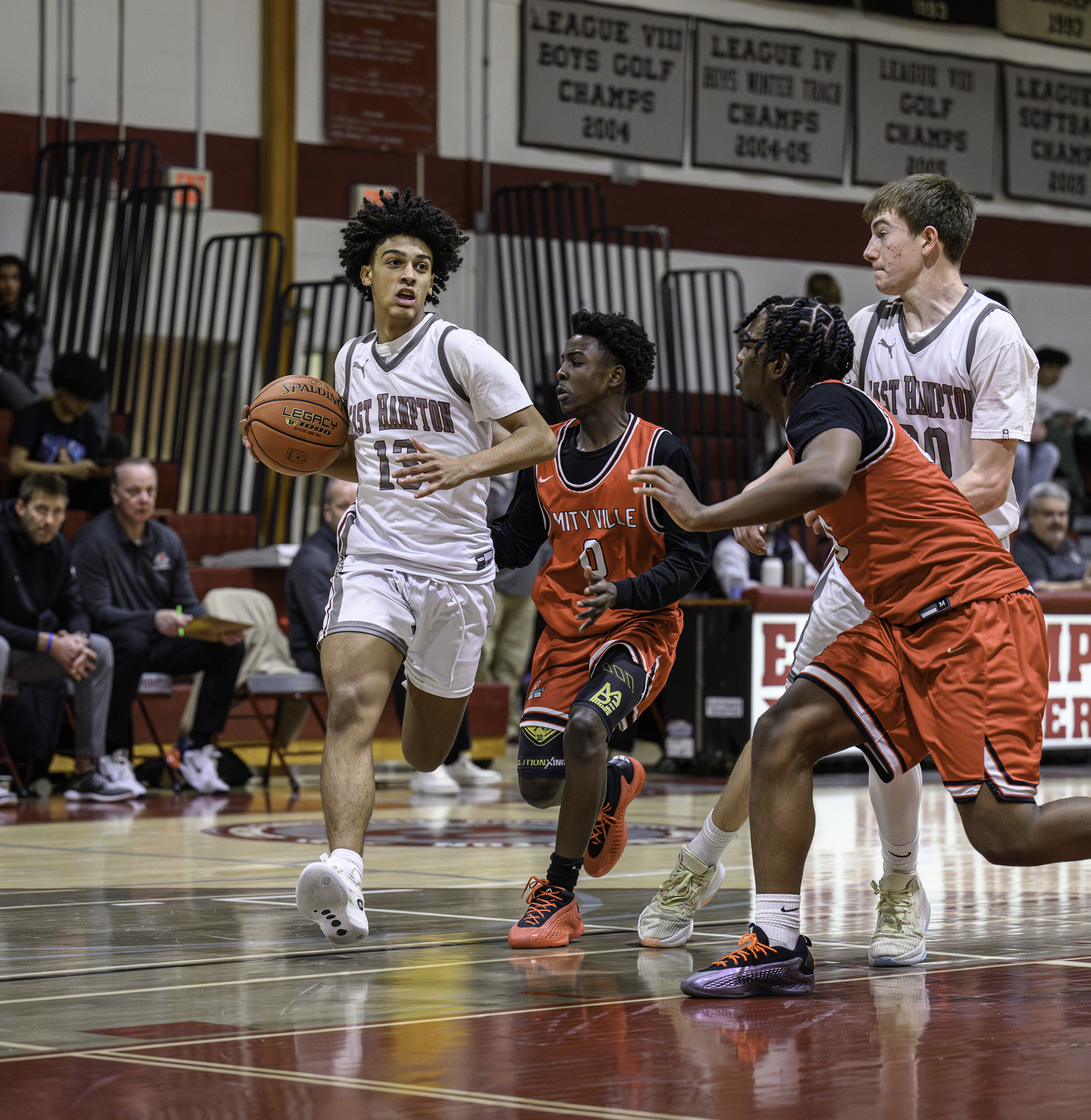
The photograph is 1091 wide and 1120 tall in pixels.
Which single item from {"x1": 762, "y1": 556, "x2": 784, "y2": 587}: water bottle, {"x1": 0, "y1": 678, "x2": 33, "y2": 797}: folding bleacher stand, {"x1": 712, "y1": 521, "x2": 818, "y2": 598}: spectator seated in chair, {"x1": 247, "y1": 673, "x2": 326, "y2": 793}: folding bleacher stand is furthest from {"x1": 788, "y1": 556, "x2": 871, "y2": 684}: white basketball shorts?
{"x1": 712, "y1": 521, "x2": 818, "y2": 598}: spectator seated in chair

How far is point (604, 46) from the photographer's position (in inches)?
606

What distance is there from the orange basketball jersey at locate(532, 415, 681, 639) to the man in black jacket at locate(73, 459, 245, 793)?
4530 mm

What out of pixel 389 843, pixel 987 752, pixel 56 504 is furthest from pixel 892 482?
pixel 56 504

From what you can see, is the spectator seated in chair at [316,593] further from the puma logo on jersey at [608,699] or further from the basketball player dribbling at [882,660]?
the basketball player dribbling at [882,660]

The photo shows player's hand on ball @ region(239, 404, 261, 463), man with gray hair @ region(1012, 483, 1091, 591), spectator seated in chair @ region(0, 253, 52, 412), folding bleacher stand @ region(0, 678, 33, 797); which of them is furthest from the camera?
man with gray hair @ region(1012, 483, 1091, 591)

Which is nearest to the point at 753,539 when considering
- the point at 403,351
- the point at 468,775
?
the point at 403,351

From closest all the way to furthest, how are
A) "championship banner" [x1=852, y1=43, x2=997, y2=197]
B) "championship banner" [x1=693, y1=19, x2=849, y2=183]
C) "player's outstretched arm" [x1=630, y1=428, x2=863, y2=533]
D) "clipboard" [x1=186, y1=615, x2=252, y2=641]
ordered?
"player's outstretched arm" [x1=630, y1=428, x2=863, y2=533], "clipboard" [x1=186, y1=615, x2=252, y2=641], "championship banner" [x1=693, y1=19, x2=849, y2=183], "championship banner" [x1=852, y1=43, x2=997, y2=197]

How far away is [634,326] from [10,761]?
4.86 meters

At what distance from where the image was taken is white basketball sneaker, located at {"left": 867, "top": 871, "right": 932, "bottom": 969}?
422 centimetres

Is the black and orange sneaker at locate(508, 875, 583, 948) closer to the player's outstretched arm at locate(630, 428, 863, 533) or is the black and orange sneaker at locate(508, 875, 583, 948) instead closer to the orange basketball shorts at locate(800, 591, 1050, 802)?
the orange basketball shorts at locate(800, 591, 1050, 802)

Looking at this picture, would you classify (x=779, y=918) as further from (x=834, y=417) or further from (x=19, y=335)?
(x=19, y=335)

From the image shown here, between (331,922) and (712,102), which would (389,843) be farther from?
(712,102)

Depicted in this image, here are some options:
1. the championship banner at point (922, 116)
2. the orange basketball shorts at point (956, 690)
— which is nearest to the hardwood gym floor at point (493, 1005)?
the orange basketball shorts at point (956, 690)

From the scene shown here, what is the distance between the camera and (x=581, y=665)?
4984 millimetres
